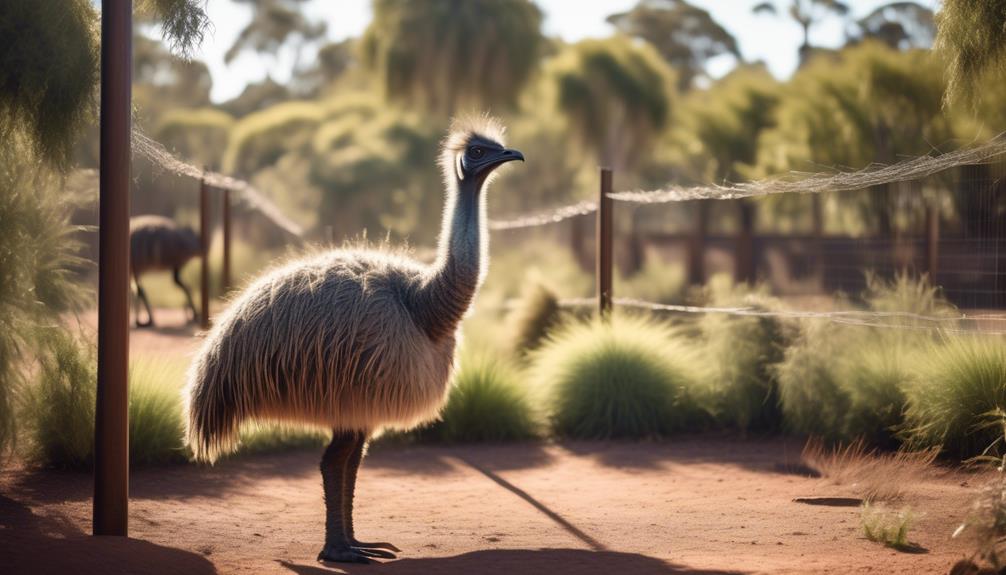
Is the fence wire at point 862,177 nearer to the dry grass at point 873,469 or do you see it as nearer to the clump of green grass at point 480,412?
the dry grass at point 873,469

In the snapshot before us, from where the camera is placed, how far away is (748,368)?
29.4 ft

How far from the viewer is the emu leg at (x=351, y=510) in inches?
209

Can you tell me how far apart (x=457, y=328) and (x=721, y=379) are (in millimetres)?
3874

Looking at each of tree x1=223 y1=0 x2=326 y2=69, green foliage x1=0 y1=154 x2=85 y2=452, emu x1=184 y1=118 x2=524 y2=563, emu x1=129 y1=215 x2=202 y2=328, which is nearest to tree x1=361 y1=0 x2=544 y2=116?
emu x1=129 y1=215 x2=202 y2=328

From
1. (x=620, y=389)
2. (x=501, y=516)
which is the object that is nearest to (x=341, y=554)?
(x=501, y=516)

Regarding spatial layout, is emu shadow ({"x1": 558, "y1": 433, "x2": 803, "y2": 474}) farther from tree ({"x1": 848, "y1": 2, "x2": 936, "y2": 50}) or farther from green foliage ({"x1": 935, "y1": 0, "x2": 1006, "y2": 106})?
tree ({"x1": 848, "y1": 2, "x2": 936, "y2": 50})

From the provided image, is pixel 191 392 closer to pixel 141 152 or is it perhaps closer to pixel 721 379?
pixel 141 152

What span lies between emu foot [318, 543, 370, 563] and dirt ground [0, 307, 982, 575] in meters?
0.08

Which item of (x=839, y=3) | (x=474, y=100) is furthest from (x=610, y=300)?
(x=839, y=3)

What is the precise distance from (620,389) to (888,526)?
3804 millimetres

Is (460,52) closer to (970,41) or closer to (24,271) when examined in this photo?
(24,271)

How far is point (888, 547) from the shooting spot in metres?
5.36

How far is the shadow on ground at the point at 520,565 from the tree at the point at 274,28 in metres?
59.5

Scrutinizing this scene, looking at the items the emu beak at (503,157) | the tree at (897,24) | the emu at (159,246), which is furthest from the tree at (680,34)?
the emu beak at (503,157)
